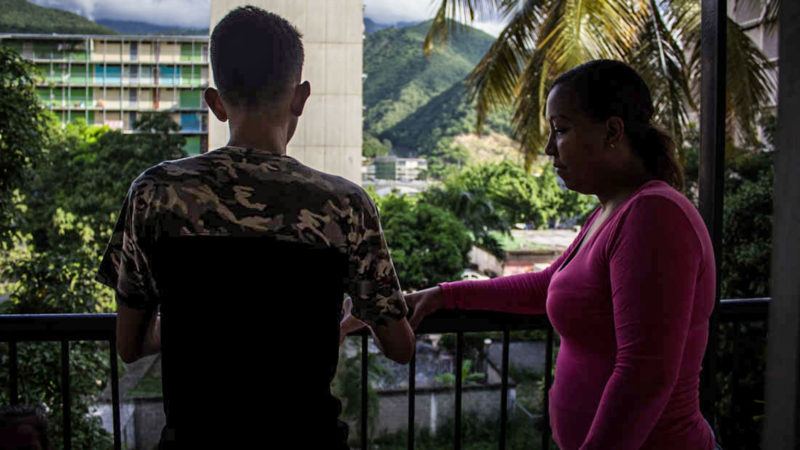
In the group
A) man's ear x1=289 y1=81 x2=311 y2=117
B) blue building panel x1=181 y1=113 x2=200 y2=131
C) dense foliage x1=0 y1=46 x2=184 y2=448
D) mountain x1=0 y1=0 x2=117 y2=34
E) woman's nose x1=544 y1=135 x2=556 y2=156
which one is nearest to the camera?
man's ear x1=289 y1=81 x2=311 y2=117

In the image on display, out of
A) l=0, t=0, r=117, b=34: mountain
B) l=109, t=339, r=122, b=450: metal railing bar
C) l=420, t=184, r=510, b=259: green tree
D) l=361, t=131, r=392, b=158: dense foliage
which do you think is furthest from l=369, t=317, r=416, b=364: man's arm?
l=0, t=0, r=117, b=34: mountain

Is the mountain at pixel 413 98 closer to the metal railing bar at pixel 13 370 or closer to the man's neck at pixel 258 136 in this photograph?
the metal railing bar at pixel 13 370

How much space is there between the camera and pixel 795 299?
150 centimetres

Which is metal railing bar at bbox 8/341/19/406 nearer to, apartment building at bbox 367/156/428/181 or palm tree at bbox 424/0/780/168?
palm tree at bbox 424/0/780/168

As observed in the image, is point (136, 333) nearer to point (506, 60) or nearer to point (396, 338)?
point (396, 338)

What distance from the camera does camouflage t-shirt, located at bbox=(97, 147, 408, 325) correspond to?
88 centimetres

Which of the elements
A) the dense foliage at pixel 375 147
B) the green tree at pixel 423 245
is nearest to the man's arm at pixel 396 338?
the green tree at pixel 423 245

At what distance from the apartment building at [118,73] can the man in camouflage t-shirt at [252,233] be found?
134 ft

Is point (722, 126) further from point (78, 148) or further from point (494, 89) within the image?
point (78, 148)

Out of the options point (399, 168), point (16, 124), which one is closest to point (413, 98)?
point (399, 168)

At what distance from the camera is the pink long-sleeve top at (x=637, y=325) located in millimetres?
906

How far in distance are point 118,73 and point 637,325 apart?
45744 millimetres

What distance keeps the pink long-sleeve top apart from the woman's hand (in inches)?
12.9

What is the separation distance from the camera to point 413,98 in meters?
43.4
